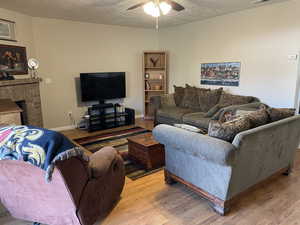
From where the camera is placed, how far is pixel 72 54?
4.88m

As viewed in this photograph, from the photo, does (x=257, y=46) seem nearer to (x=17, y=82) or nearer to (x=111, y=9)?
(x=111, y=9)

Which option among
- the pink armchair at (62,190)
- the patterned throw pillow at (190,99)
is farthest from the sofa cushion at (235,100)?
the pink armchair at (62,190)

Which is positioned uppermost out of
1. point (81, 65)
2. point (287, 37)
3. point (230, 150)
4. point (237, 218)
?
point (287, 37)

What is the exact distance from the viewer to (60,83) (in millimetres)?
4824

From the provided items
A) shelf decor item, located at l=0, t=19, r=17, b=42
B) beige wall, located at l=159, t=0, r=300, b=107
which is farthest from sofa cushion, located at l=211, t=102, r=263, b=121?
shelf decor item, located at l=0, t=19, r=17, b=42

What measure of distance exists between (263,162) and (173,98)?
3034 mm

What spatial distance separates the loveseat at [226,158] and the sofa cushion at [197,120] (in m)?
1.42

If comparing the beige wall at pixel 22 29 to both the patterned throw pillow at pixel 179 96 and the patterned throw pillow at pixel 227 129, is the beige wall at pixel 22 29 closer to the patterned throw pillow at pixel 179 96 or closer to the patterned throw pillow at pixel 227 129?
the patterned throw pillow at pixel 179 96

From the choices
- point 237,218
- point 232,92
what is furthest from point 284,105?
point 237,218

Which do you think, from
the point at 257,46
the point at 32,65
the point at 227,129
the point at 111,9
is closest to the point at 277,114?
the point at 227,129

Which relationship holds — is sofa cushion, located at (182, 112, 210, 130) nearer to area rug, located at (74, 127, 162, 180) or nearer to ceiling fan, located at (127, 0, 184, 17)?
area rug, located at (74, 127, 162, 180)

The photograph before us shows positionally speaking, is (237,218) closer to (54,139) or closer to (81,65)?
(54,139)

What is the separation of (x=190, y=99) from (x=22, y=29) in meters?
3.69

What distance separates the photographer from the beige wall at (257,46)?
3645mm
